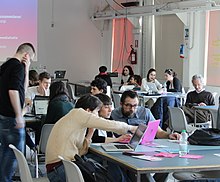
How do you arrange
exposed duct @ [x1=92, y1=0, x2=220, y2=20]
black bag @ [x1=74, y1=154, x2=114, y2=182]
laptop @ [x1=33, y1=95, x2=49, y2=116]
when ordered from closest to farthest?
black bag @ [x1=74, y1=154, x2=114, y2=182] < laptop @ [x1=33, y1=95, x2=49, y2=116] < exposed duct @ [x1=92, y1=0, x2=220, y2=20]

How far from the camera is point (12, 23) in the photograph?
12.9 meters

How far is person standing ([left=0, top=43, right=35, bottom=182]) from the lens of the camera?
4566 mm

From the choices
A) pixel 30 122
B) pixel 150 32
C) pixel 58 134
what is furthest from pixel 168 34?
pixel 58 134

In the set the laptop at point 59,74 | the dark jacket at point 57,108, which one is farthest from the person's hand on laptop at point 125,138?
the laptop at point 59,74

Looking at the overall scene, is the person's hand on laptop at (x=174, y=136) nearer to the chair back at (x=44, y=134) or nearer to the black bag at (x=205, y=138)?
the black bag at (x=205, y=138)

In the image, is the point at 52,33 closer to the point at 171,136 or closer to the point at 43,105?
the point at 43,105

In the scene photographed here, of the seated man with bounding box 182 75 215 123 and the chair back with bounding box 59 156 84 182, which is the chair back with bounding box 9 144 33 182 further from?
the seated man with bounding box 182 75 215 123

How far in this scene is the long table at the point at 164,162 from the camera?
3217 millimetres

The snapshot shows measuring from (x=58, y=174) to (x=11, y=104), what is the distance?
1124mm

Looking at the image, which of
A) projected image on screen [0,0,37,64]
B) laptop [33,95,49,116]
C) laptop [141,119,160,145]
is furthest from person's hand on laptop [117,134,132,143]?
projected image on screen [0,0,37,64]

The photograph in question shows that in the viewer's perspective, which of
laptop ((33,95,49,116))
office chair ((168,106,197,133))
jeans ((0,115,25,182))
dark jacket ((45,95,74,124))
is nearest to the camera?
jeans ((0,115,25,182))

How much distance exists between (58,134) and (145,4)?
9.41 m

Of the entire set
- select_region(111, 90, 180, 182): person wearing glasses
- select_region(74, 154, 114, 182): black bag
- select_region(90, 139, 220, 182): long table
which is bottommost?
select_region(74, 154, 114, 182): black bag

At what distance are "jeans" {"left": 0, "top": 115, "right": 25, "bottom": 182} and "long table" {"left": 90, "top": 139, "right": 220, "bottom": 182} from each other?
1005 mm
